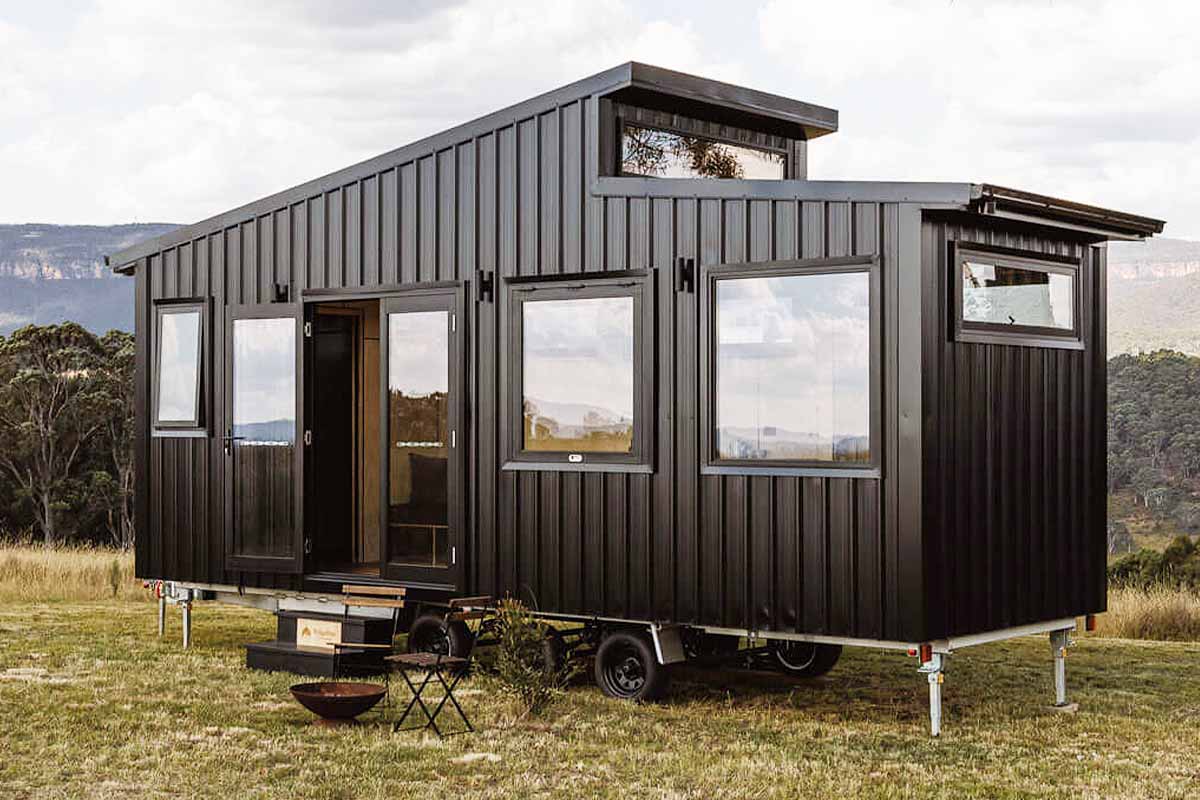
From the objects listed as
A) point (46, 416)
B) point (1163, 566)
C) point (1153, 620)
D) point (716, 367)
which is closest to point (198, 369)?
point (716, 367)

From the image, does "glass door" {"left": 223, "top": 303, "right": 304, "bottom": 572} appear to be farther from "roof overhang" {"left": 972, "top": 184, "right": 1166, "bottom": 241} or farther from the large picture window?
"roof overhang" {"left": 972, "top": 184, "right": 1166, "bottom": 241}

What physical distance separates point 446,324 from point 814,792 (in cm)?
430

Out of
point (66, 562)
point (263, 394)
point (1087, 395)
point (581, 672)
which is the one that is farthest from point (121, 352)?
point (1087, 395)

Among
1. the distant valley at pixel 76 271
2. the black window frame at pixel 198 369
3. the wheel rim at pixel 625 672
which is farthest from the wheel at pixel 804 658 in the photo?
the distant valley at pixel 76 271

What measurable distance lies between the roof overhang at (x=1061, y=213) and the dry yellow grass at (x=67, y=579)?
10.1 meters

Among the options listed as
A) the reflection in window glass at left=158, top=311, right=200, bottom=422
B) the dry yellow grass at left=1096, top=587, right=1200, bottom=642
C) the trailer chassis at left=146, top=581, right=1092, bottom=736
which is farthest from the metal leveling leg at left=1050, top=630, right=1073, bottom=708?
the reflection in window glass at left=158, top=311, right=200, bottom=422

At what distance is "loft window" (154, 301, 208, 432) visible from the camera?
11641 mm

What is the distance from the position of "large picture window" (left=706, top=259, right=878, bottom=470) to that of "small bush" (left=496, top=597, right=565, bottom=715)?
139cm

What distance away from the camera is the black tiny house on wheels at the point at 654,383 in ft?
27.1

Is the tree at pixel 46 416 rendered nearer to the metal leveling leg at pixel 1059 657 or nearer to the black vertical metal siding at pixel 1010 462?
the metal leveling leg at pixel 1059 657

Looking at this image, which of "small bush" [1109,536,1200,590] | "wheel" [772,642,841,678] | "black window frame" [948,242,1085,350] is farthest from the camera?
"small bush" [1109,536,1200,590]

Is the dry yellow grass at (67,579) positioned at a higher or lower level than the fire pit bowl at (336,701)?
lower

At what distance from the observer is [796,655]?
10.4 meters

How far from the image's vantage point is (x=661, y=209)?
9102 mm
